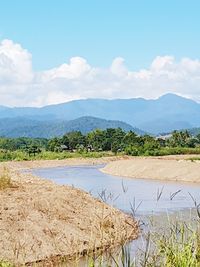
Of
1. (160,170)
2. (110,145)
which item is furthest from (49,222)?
(110,145)

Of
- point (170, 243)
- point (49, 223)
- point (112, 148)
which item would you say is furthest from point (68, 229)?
point (112, 148)

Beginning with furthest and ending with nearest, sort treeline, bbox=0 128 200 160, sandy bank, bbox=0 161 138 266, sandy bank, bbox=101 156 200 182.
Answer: treeline, bbox=0 128 200 160 → sandy bank, bbox=101 156 200 182 → sandy bank, bbox=0 161 138 266

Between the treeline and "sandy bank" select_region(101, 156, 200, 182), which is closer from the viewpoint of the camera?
"sandy bank" select_region(101, 156, 200, 182)

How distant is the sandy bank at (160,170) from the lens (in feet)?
133

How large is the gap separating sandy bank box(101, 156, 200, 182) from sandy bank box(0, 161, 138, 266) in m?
20.4

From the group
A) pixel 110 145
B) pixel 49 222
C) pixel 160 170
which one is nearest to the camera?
pixel 49 222

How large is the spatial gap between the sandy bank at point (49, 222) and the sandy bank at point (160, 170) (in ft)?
66.8

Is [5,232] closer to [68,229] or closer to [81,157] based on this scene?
[68,229]

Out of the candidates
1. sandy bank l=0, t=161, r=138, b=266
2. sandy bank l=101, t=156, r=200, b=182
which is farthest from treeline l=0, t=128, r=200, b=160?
sandy bank l=0, t=161, r=138, b=266

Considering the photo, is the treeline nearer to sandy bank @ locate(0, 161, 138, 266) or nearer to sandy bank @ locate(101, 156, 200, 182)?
sandy bank @ locate(101, 156, 200, 182)

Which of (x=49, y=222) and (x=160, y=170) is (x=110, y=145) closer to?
(x=160, y=170)

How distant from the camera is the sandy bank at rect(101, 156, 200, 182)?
133ft

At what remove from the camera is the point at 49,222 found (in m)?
16.4

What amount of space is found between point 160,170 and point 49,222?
28.5 m
